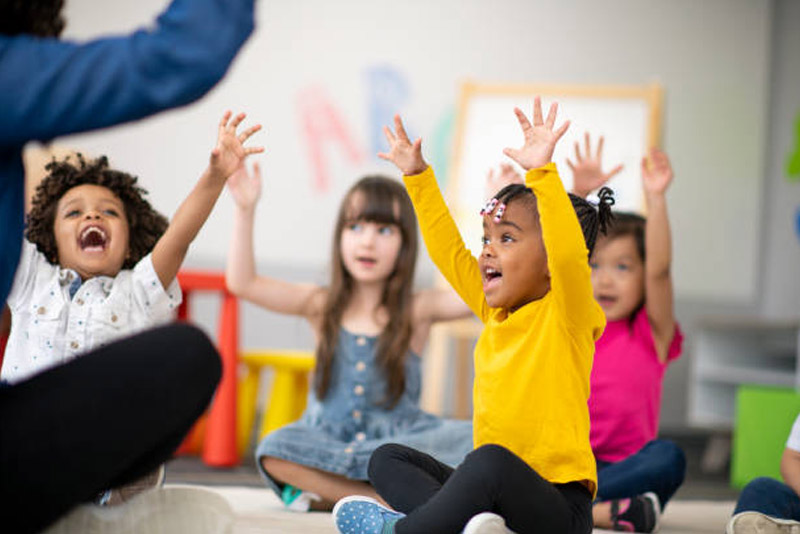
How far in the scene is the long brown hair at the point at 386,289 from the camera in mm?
2049

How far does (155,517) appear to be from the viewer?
3.55 feet

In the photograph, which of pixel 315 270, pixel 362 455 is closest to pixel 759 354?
pixel 315 270

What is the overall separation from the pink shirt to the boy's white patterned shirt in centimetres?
86

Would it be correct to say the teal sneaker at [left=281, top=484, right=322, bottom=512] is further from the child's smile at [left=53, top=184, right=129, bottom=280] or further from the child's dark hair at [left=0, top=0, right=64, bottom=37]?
the child's dark hair at [left=0, top=0, right=64, bottom=37]

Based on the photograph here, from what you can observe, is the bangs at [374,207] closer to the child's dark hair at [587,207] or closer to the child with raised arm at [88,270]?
the child with raised arm at [88,270]

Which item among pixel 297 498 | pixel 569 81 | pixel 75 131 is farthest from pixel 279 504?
pixel 569 81

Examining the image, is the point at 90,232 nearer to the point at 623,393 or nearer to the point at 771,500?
the point at 623,393

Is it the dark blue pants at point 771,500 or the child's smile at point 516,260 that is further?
the dark blue pants at point 771,500

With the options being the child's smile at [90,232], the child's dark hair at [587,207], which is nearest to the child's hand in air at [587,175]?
the child's dark hair at [587,207]

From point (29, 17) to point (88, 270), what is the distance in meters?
0.63

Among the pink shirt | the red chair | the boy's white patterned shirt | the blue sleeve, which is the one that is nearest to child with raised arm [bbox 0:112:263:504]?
the boy's white patterned shirt

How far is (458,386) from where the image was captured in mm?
3861

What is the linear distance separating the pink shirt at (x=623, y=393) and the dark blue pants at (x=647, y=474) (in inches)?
3.5

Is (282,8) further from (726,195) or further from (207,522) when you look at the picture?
(207,522)
